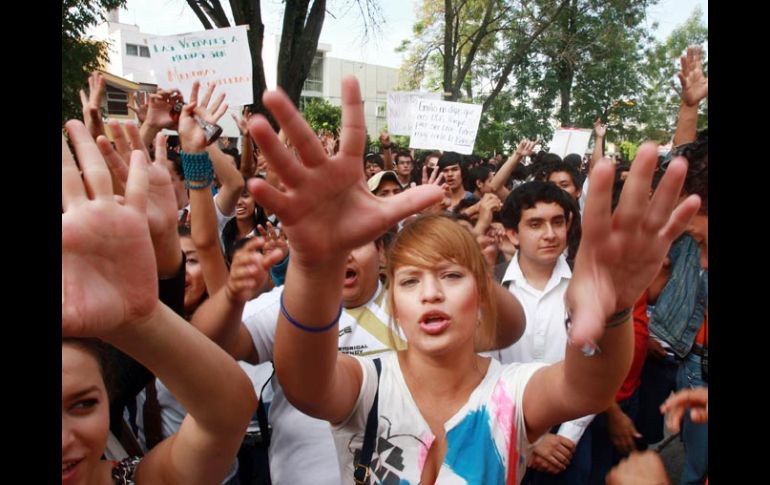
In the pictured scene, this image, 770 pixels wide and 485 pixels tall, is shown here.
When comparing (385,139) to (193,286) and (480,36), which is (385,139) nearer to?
(193,286)

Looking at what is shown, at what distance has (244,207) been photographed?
402 centimetres

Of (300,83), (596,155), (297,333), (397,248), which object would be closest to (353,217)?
(297,333)

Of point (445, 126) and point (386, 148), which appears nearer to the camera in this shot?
point (445, 126)

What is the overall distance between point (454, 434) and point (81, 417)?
857mm

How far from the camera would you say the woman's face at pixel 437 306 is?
1.54 meters

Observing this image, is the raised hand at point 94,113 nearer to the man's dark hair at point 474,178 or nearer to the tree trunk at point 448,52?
the man's dark hair at point 474,178

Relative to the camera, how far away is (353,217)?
1.25 metres

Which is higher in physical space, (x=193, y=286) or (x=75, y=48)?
(x=75, y=48)

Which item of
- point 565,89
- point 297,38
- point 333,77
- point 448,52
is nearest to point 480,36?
point 448,52

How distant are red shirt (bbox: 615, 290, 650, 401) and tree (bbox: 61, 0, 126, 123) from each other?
7882 millimetres

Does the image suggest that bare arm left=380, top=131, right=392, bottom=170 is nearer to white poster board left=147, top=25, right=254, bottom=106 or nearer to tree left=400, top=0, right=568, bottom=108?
white poster board left=147, top=25, right=254, bottom=106

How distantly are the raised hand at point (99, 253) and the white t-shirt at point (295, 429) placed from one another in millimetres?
818

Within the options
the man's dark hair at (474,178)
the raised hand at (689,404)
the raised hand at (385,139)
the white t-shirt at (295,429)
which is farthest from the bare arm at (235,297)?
the man's dark hair at (474,178)

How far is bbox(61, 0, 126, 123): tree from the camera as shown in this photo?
27.5 feet
